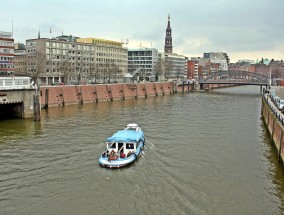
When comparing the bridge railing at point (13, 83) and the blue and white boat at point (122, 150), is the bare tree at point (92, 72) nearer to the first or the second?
the bridge railing at point (13, 83)

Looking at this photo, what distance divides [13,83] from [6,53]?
171ft

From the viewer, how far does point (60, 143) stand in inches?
1636

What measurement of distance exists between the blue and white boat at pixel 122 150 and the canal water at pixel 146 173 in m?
0.75

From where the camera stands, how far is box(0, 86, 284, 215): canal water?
24453mm

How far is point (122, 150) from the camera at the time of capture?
35.5m

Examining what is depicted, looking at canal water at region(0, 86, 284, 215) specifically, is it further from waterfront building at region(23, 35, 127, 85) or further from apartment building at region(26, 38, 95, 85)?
apartment building at region(26, 38, 95, 85)

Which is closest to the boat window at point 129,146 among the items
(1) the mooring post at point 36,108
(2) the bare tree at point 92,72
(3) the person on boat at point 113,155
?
(3) the person on boat at point 113,155

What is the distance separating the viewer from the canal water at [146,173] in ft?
80.2

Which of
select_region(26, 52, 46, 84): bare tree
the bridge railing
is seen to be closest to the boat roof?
the bridge railing

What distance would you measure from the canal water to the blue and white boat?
0.75 meters

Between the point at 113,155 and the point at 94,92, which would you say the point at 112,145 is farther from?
the point at 94,92

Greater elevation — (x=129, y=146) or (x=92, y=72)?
(x=92, y=72)

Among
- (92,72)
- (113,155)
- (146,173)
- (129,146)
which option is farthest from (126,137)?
(92,72)

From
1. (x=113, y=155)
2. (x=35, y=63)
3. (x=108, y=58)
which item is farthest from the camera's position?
(x=108, y=58)
